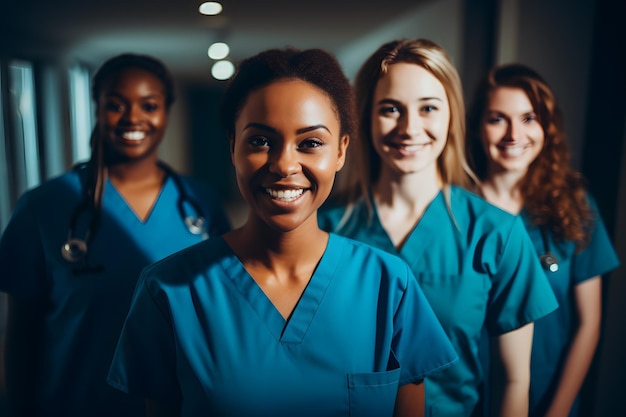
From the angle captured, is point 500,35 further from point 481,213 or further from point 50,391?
point 50,391

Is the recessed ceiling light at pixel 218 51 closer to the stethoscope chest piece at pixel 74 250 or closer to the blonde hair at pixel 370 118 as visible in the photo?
the blonde hair at pixel 370 118

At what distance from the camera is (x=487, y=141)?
0.65 meters

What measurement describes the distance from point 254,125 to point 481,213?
14.1 inches

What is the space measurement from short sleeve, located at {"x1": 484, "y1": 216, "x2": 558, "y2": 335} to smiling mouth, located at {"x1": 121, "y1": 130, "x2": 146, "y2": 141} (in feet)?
1.64

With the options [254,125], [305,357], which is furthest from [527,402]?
[254,125]

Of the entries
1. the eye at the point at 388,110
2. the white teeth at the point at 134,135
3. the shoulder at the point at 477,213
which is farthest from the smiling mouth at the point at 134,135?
the shoulder at the point at 477,213

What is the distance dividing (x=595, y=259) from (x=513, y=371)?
21 centimetres

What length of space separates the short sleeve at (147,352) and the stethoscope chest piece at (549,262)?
51 centimetres

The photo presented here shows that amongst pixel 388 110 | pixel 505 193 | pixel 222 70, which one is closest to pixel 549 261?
pixel 505 193

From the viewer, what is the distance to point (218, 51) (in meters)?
0.68

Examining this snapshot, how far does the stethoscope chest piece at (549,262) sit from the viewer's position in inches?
25.7

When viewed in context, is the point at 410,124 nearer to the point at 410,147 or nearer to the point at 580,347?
the point at 410,147

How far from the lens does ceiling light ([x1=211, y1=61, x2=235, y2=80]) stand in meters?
0.64

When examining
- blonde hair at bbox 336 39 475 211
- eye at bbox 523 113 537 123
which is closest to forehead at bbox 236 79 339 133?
blonde hair at bbox 336 39 475 211
